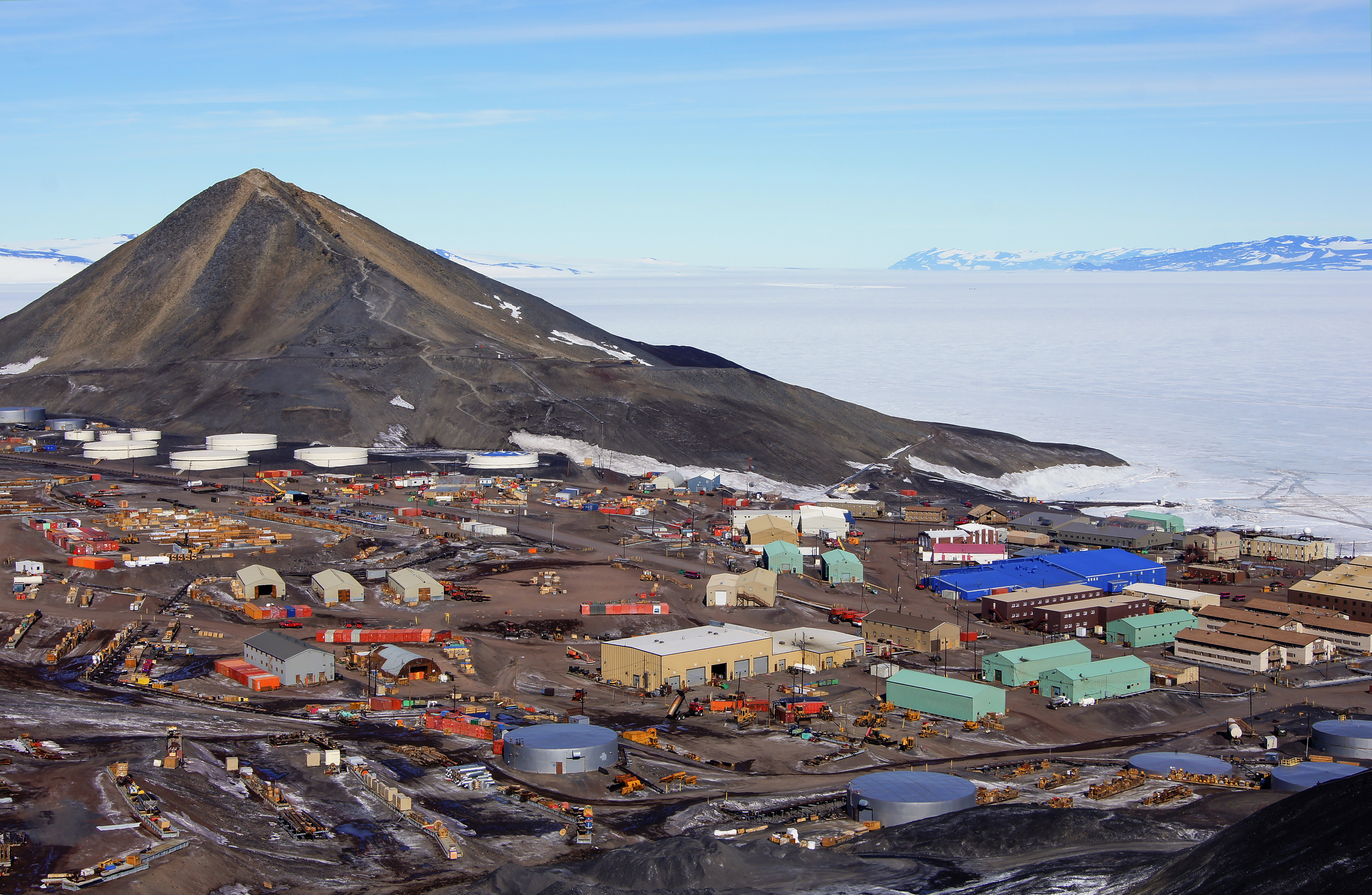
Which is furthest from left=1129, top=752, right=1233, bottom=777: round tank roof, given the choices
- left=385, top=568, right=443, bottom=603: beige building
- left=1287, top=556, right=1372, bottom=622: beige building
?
left=385, top=568, right=443, bottom=603: beige building

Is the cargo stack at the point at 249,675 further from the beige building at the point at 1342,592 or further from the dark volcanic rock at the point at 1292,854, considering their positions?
the beige building at the point at 1342,592

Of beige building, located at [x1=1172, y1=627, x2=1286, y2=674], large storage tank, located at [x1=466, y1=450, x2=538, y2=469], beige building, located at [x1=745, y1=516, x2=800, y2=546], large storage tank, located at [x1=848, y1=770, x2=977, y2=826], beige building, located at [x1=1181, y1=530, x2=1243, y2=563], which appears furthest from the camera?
large storage tank, located at [x1=466, y1=450, x2=538, y2=469]

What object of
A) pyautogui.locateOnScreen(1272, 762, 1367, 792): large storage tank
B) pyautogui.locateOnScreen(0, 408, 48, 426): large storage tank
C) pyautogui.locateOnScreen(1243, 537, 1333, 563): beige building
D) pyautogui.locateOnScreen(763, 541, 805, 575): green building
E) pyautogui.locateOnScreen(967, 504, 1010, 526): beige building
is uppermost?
pyautogui.locateOnScreen(0, 408, 48, 426): large storage tank

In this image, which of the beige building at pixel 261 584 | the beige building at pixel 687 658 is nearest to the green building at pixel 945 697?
the beige building at pixel 687 658

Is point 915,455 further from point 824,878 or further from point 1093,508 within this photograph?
point 824,878

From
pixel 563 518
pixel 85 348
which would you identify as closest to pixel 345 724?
pixel 563 518

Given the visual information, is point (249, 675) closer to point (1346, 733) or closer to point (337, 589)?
point (337, 589)

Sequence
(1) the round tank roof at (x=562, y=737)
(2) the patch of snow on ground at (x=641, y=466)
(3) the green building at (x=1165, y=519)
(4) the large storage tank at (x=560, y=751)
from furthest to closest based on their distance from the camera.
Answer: (2) the patch of snow on ground at (x=641, y=466), (3) the green building at (x=1165, y=519), (1) the round tank roof at (x=562, y=737), (4) the large storage tank at (x=560, y=751)

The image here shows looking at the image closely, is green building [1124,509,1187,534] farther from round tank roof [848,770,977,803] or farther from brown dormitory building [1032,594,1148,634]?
round tank roof [848,770,977,803]
